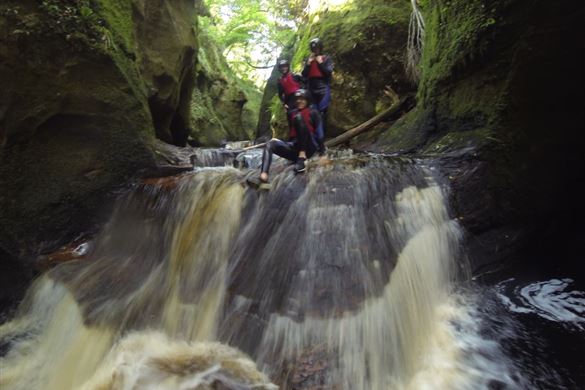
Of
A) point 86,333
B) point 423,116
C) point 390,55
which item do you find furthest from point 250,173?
point 390,55

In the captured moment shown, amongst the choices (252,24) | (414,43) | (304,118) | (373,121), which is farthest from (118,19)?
(252,24)

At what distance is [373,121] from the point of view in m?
8.87

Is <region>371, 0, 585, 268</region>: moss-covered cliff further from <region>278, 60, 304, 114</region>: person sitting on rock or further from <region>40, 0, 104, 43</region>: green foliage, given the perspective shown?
<region>40, 0, 104, 43</region>: green foliage

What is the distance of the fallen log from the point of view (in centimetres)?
888

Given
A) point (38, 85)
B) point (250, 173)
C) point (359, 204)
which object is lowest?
point (359, 204)

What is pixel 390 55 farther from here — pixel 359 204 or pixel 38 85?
pixel 38 85

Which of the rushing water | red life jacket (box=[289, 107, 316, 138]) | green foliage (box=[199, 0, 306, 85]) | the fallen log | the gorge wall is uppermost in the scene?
green foliage (box=[199, 0, 306, 85])

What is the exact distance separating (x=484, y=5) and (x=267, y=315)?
14.4 feet

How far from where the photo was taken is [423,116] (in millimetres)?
6297

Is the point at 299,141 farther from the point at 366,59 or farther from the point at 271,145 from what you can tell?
the point at 366,59

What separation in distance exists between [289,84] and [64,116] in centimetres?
340

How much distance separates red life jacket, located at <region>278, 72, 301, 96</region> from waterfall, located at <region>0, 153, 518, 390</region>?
2.20 meters

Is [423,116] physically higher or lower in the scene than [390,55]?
lower

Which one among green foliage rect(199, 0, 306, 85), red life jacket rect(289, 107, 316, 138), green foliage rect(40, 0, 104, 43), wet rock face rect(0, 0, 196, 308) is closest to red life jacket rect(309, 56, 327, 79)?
red life jacket rect(289, 107, 316, 138)
